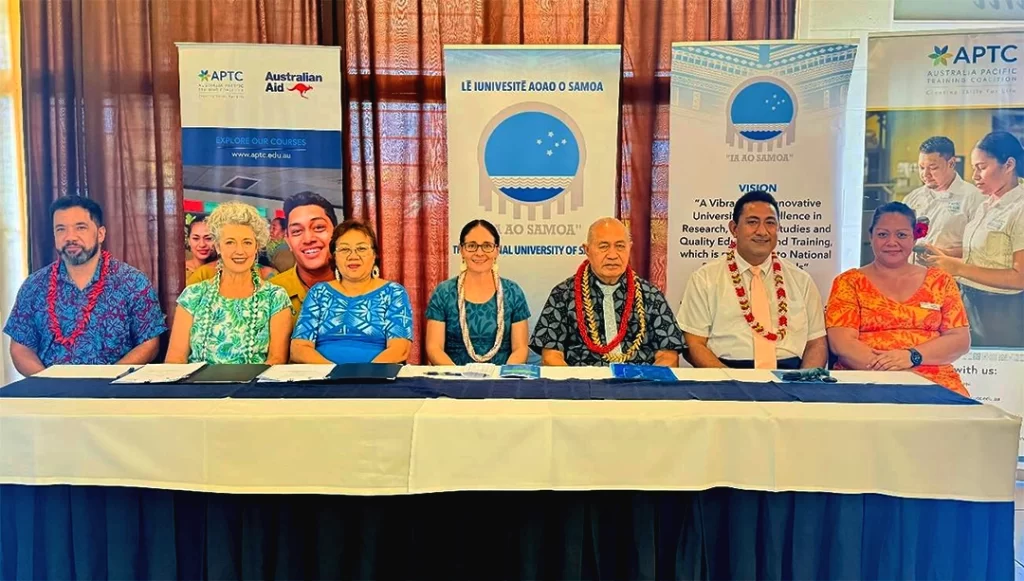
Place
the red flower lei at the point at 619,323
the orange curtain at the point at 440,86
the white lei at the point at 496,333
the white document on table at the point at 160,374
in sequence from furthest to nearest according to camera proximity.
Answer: the orange curtain at the point at 440,86 < the white lei at the point at 496,333 < the red flower lei at the point at 619,323 < the white document on table at the point at 160,374

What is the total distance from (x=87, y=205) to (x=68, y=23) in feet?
4.47

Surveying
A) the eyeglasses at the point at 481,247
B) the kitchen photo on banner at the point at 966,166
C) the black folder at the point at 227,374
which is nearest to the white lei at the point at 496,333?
the eyeglasses at the point at 481,247

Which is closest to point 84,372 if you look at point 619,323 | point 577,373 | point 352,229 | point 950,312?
point 352,229

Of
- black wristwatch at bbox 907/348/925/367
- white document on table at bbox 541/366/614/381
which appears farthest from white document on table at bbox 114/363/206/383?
black wristwatch at bbox 907/348/925/367

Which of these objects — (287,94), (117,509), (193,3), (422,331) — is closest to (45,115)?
(193,3)

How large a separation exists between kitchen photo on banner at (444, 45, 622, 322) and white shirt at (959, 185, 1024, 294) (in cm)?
184

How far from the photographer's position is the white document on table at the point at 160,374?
2329 millimetres

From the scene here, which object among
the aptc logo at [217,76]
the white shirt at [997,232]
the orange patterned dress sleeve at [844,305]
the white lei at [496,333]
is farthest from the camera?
the aptc logo at [217,76]

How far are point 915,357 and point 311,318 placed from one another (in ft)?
8.87

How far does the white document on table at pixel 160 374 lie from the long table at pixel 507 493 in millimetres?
342

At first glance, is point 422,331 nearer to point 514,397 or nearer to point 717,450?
point 514,397

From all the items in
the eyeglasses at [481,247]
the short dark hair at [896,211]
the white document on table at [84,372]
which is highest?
the short dark hair at [896,211]

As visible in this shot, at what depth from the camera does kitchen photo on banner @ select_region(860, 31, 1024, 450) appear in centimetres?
367

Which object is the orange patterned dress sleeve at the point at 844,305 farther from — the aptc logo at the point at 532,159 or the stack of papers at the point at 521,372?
the stack of papers at the point at 521,372
